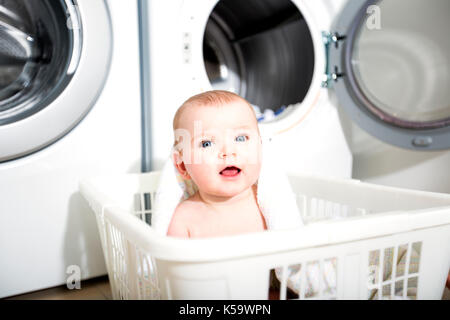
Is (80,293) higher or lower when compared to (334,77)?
lower

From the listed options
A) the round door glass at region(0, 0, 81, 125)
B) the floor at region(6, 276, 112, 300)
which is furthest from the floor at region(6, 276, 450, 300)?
the round door glass at region(0, 0, 81, 125)

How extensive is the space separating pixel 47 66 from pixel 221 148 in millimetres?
457

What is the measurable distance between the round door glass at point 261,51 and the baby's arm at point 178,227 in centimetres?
56

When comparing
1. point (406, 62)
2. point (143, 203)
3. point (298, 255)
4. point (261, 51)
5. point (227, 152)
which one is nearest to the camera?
point (298, 255)

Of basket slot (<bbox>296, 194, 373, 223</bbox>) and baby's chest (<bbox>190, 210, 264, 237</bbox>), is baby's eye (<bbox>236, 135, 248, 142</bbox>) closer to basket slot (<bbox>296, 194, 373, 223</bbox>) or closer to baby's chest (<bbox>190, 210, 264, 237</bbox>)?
baby's chest (<bbox>190, 210, 264, 237</bbox>)

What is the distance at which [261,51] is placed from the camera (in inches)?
53.7

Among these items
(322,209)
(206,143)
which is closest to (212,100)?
(206,143)

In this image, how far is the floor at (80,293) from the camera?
90 centimetres

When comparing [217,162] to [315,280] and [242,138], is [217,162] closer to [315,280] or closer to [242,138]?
[242,138]

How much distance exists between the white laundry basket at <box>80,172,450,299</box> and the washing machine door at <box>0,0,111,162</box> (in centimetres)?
16

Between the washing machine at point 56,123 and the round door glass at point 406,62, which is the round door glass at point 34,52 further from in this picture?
the round door glass at point 406,62

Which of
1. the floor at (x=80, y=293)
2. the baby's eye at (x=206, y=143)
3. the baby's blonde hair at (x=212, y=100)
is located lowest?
the floor at (x=80, y=293)

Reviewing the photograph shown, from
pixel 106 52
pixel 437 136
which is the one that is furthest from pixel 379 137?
pixel 106 52

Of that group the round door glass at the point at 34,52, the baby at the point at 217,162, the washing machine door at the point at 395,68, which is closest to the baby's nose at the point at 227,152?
the baby at the point at 217,162
